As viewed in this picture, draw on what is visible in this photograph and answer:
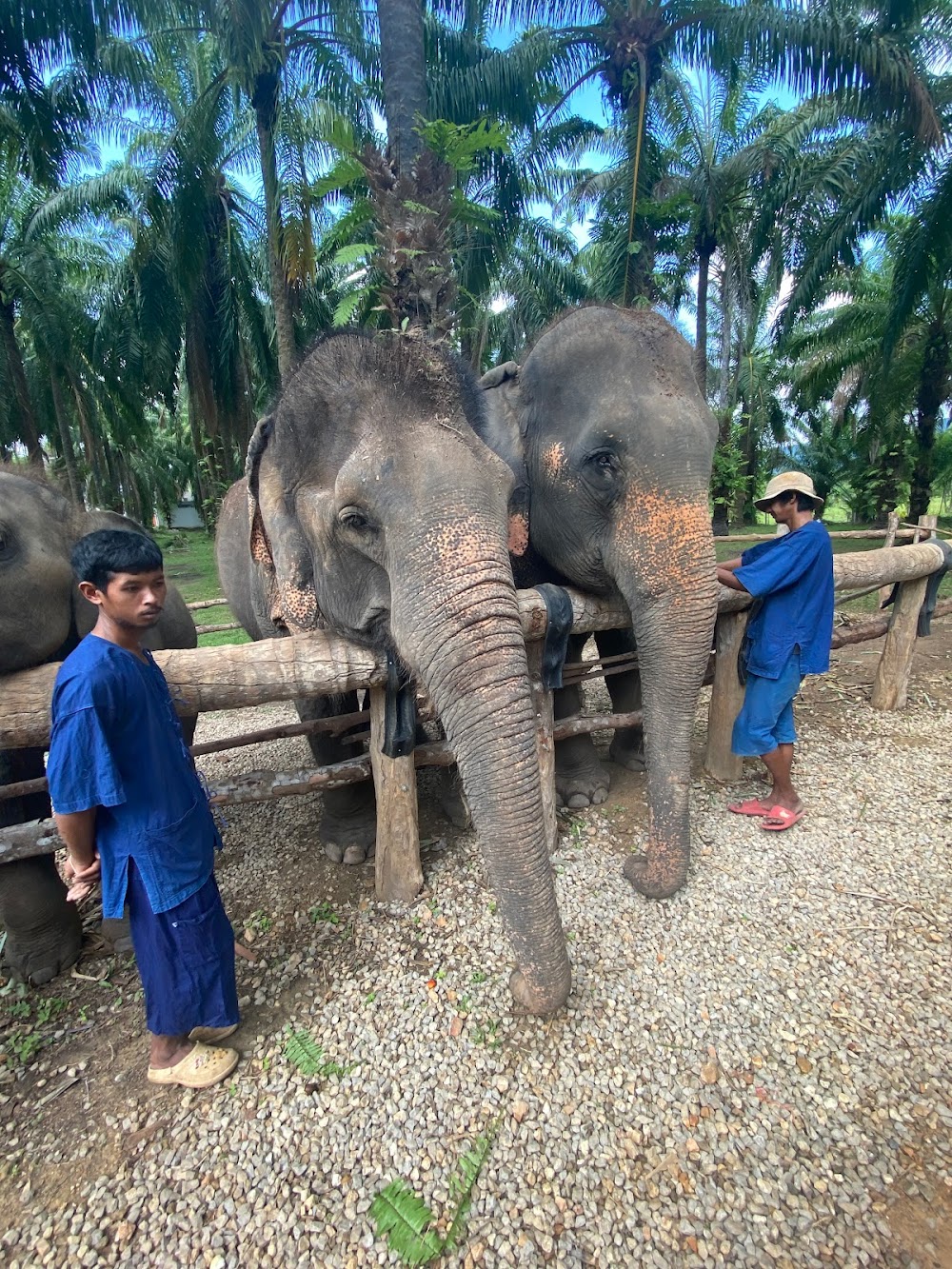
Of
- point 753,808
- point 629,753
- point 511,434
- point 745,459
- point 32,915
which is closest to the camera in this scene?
point 32,915

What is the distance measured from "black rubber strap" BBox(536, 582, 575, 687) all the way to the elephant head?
76cm

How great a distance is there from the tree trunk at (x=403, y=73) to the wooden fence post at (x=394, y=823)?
313 inches

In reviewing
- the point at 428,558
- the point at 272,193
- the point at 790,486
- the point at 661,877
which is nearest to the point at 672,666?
the point at 661,877

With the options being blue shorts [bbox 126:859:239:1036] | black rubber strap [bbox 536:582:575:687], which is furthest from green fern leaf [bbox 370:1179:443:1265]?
Result: black rubber strap [bbox 536:582:575:687]

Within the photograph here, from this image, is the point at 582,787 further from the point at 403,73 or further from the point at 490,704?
the point at 403,73

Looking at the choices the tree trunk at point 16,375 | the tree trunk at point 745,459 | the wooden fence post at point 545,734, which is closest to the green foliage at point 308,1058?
the wooden fence post at point 545,734

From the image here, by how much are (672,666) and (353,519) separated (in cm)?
167

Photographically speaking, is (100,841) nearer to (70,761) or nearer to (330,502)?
(70,761)

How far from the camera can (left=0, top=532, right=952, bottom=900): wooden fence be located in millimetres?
2490

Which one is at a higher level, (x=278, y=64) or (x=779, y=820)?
(x=278, y=64)

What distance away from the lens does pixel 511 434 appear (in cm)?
368

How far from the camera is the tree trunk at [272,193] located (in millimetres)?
12281

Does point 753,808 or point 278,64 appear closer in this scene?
point 753,808

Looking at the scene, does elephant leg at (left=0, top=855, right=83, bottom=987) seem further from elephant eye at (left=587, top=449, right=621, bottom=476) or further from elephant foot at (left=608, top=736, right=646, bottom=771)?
elephant foot at (left=608, top=736, right=646, bottom=771)
